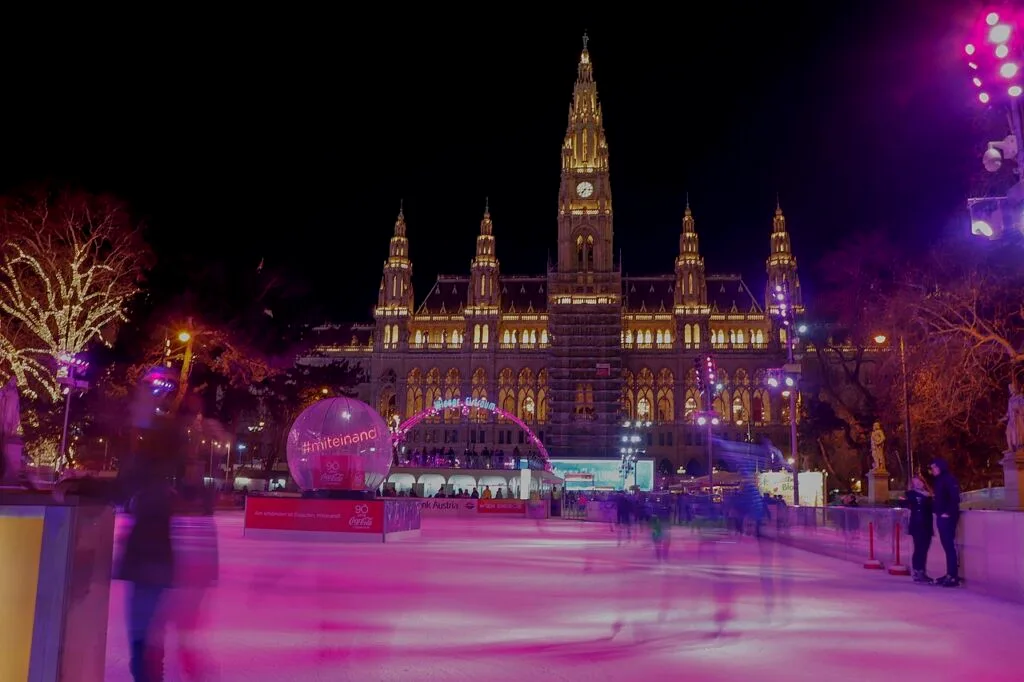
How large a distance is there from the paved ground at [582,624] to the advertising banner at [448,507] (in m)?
24.9

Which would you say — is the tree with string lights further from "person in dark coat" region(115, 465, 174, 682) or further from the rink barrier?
"person in dark coat" region(115, 465, 174, 682)

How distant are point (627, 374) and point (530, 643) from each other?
8209 cm

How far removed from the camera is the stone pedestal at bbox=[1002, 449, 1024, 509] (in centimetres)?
1833

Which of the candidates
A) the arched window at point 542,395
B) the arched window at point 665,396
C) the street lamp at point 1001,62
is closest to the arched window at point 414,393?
the arched window at point 542,395

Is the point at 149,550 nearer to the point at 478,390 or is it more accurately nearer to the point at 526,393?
the point at 526,393

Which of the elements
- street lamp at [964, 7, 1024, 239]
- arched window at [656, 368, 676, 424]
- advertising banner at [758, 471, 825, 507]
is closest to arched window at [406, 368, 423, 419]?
arched window at [656, 368, 676, 424]

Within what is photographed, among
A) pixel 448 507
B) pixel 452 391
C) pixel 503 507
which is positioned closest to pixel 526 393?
pixel 452 391

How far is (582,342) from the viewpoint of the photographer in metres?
83.6

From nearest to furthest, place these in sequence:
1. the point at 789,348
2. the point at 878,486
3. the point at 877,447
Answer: the point at 789,348
the point at 877,447
the point at 878,486

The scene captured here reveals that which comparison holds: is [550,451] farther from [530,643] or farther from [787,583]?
[530,643]

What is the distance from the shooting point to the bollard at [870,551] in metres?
14.3

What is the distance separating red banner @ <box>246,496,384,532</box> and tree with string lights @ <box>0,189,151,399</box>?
32.9 ft

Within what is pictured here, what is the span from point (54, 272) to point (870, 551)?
25259mm

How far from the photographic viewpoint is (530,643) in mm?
6707
